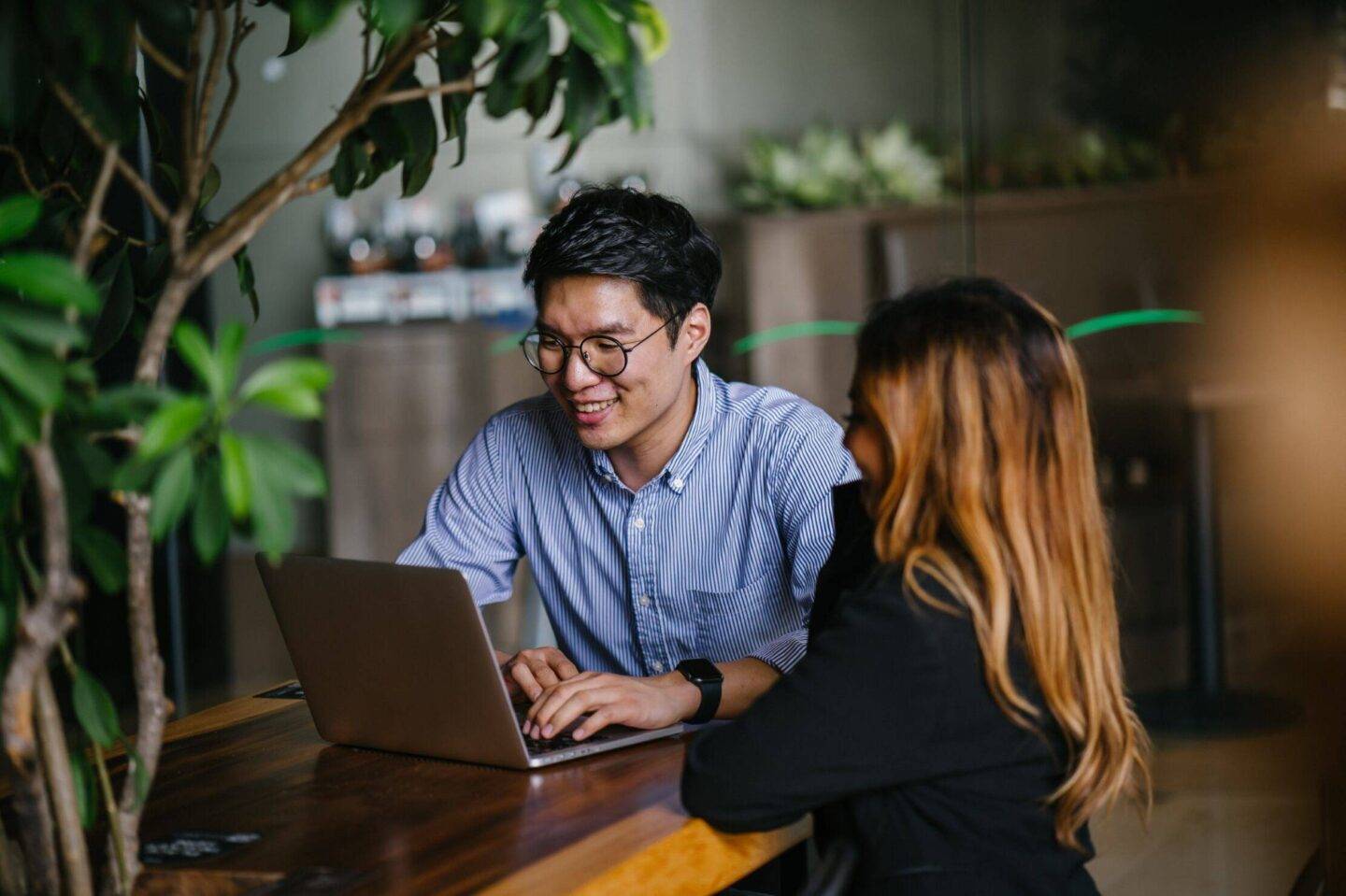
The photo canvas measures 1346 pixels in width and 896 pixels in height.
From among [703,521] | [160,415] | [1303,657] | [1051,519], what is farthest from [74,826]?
[1303,657]

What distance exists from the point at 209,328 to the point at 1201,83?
9.40 feet

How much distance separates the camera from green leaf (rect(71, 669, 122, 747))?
47.8 inches

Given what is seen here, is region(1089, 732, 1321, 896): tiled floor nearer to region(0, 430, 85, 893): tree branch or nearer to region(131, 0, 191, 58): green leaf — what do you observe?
region(0, 430, 85, 893): tree branch

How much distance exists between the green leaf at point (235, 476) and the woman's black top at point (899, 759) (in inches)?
23.1

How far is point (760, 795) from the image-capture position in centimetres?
142

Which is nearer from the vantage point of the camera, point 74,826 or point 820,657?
point 74,826

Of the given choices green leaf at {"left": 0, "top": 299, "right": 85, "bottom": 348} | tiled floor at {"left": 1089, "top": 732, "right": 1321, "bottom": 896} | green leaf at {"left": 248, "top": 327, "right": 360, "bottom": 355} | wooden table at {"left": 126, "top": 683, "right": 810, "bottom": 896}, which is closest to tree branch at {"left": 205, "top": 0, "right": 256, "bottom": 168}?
green leaf at {"left": 0, "top": 299, "right": 85, "bottom": 348}

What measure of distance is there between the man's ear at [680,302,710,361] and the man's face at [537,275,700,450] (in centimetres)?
10

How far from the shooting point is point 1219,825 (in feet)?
11.8

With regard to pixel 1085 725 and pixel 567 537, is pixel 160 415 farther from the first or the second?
pixel 567 537

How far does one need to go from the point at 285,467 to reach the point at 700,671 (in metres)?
0.92

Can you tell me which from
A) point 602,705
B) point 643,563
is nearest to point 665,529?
point 643,563

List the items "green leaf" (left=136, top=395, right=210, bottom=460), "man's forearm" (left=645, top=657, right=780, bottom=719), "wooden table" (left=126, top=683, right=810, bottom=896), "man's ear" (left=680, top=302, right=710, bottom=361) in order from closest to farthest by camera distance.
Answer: "green leaf" (left=136, top=395, right=210, bottom=460), "wooden table" (left=126, top=683, right=810, bottom=896), "man's forearm" (left=645, top=657, right=780, bottom=719), "man's ear" (left=680, top=302, right=710, bottom=361)

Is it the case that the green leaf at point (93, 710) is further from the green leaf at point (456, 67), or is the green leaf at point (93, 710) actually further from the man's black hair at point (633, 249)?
the man's black hair at point (633, 249)
